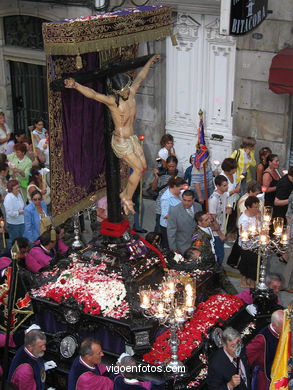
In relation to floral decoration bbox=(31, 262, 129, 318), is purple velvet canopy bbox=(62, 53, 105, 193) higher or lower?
higher

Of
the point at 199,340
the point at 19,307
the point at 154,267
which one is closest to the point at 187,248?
the point at 154,267

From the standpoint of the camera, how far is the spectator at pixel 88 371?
29.1 feet

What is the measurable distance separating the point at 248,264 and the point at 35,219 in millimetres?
3605

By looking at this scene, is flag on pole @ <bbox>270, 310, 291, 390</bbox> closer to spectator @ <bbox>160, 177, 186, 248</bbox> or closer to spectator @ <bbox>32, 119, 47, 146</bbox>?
spectator @ <bbox>160, 177, 186, 248</bbox>

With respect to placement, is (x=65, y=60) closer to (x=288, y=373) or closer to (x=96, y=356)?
(x=96, y=356)

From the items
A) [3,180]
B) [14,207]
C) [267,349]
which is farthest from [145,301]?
[3,180]

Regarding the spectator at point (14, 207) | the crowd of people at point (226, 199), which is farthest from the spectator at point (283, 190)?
the spectator at point (14, 207)

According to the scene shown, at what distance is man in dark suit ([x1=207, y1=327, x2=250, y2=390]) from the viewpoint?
28.9 ft

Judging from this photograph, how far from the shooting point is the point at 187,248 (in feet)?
40.6

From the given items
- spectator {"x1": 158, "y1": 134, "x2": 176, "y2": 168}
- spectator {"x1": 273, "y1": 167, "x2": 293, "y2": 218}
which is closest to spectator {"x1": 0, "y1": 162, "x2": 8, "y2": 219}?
spectator {"x1": 158, "y1": 134, "x2": 176, "y2": 168}

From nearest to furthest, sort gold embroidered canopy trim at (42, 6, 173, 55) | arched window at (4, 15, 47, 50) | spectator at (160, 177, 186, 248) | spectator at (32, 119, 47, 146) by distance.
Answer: gold embroidered canopy trim at (42, 6, 173, 55)
spectator at (160, 177, 186, 248)
spectator at (32, 119, 47, 146)
arched window at (4, 15, 47, 50)

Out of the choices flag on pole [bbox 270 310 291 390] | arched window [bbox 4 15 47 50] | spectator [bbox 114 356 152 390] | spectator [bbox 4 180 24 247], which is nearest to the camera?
spectator [bbox 114 356 152 390]

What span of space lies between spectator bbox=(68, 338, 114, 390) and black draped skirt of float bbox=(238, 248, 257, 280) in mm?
3840

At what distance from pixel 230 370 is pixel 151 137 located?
864 cm
